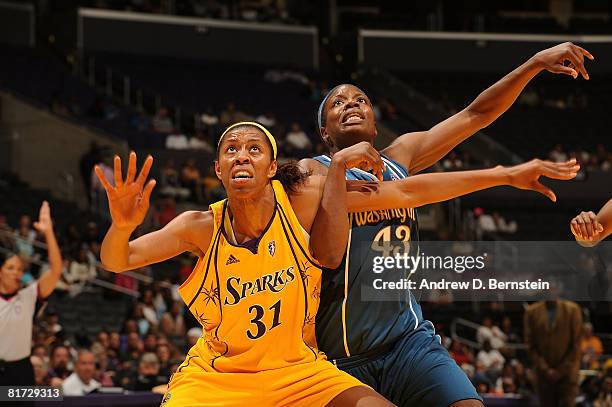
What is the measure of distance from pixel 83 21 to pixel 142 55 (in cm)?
162

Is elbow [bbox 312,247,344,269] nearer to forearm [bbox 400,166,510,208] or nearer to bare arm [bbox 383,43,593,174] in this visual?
forearm [bbox 400,166,510,208]

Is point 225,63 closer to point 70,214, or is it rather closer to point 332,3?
point 332,3

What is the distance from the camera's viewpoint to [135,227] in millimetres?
4500

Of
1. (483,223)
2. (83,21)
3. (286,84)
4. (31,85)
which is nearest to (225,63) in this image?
(286,84)

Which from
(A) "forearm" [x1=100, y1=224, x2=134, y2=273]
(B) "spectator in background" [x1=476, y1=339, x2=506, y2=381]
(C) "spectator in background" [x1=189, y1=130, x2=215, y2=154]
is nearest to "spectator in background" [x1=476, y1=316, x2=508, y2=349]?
(B) "spectator in background" [x1=476, y1=339, x2=506, y2=381]

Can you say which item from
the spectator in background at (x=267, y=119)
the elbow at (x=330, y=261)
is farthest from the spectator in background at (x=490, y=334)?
the elbow at (x=330, y=261)

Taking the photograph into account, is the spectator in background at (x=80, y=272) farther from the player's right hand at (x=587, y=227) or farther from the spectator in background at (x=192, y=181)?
the player's right hand at (x=587, y=227)

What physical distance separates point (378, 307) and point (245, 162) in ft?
3.28

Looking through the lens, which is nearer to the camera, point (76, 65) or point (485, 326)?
point (485, 326)

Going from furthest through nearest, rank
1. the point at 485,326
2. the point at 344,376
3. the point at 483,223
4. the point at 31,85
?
the point at 31,85
the point at 483,223
the point at 485,326
the point at 344,376

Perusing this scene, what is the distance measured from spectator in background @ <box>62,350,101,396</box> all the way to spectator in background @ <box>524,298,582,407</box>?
166 inches

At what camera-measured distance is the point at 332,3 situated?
90.4ft

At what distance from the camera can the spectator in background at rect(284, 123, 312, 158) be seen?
2008 centimetres

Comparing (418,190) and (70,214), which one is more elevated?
(418,190)
